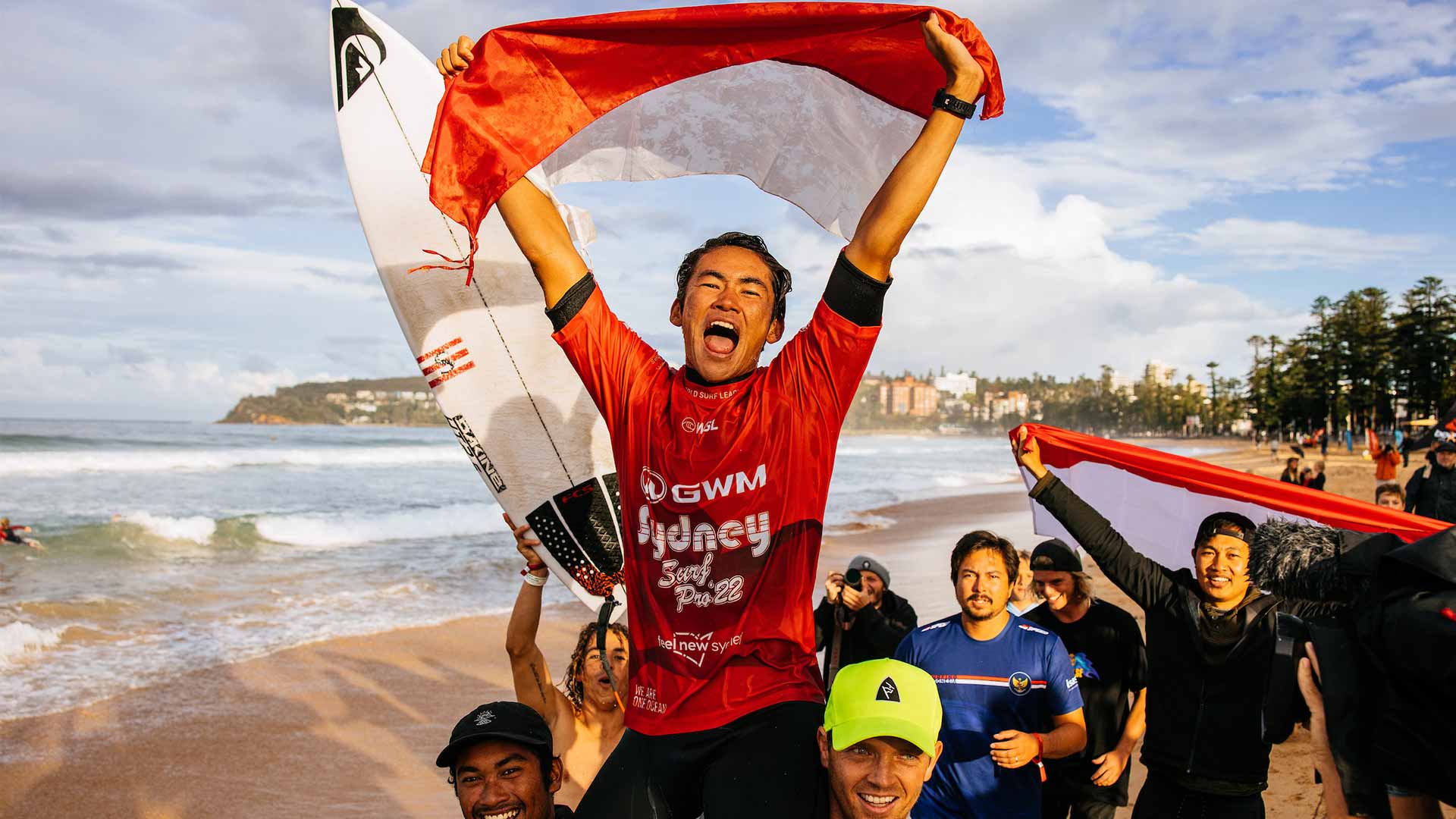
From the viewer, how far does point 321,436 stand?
74938mm

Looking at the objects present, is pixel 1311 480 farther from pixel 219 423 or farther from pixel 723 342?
pixel 219 423

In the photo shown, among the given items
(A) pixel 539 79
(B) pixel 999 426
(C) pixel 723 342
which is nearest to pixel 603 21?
A: (A) pixel 539 79

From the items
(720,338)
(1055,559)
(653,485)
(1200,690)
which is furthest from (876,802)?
(1055,559)

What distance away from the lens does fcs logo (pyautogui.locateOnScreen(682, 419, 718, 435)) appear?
2480mm

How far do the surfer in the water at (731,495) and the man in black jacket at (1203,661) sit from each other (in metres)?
2.29

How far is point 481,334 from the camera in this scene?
424cm

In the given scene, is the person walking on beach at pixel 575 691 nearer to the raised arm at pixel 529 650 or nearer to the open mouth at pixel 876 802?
the raised arm at pixel 529 650

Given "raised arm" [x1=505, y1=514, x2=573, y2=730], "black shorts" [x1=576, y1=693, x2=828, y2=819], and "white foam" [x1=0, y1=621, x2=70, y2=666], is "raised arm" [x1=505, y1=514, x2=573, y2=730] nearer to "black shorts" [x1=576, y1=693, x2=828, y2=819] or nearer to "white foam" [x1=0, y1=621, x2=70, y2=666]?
"black shorts" [x1=576, y1=693, x2=828, y2=819]

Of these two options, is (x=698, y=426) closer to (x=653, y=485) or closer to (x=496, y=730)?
(x=653, y=485)

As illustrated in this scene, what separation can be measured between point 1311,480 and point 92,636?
53.3 feet

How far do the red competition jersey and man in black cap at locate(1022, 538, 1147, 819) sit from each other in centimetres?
252

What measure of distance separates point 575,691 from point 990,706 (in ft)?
5.79

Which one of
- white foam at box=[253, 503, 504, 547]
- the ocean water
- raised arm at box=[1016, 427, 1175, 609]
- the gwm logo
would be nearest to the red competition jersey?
the gwm logo

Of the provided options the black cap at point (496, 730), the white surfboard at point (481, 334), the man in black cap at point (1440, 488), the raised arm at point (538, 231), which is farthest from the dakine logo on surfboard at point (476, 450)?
the man in black cap at point (1440, 488)
